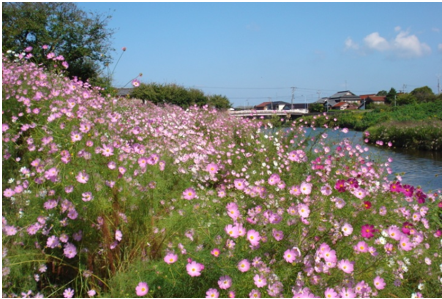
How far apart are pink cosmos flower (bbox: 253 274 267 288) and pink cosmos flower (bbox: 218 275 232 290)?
11 centimetres

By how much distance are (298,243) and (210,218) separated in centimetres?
72

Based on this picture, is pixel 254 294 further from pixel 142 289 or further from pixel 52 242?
pixel 52 242

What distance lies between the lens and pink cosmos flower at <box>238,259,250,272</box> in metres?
1.65

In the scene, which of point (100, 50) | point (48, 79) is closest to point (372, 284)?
point (48, 79)

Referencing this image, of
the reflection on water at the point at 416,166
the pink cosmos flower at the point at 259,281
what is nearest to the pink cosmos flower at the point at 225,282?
the pink cosmos flower at the point at 259,281

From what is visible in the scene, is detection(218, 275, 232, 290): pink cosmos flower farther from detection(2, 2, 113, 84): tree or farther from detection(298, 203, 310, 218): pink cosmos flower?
detection(2, 2, 113, 84): tree

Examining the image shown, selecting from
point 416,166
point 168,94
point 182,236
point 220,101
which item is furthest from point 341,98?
point 182,236

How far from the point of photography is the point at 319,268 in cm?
172

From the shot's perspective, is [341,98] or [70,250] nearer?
[70,250]

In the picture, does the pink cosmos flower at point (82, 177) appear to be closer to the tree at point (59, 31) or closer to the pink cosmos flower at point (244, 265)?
the pink cosmos flower at point (244, 265)

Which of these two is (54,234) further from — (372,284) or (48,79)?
(48,79)

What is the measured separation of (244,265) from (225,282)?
0.12m

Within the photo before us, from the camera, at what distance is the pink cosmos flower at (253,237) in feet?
5.65

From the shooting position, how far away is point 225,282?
1.69 metres
